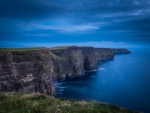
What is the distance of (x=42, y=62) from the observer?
83.0m

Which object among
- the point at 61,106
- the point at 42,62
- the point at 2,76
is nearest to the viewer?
the point at 61,106

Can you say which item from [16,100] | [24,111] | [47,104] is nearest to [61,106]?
[47,104]

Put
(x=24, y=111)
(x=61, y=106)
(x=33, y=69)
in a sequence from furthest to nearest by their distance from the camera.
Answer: (x=33, y=69)
(x=61, y=106)
(x=24, y=111)

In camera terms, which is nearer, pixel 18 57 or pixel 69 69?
pixel 18 57

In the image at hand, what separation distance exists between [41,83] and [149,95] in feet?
A: 174

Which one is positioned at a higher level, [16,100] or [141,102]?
[16,100]

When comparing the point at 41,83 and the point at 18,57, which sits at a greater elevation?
the point at 18,57

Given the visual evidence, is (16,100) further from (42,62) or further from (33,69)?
(42,62)

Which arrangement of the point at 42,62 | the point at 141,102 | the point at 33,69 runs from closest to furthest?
the point at 141,102, the point at 33,69, the point at 42,62

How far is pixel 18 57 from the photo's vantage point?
70.6 m

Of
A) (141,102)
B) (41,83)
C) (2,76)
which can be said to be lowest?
(141,102)

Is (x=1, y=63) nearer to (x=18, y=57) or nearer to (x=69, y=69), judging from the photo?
(x=18, y=57)

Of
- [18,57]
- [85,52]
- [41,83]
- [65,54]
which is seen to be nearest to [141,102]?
[41,83]

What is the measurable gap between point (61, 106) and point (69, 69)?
128 metres
